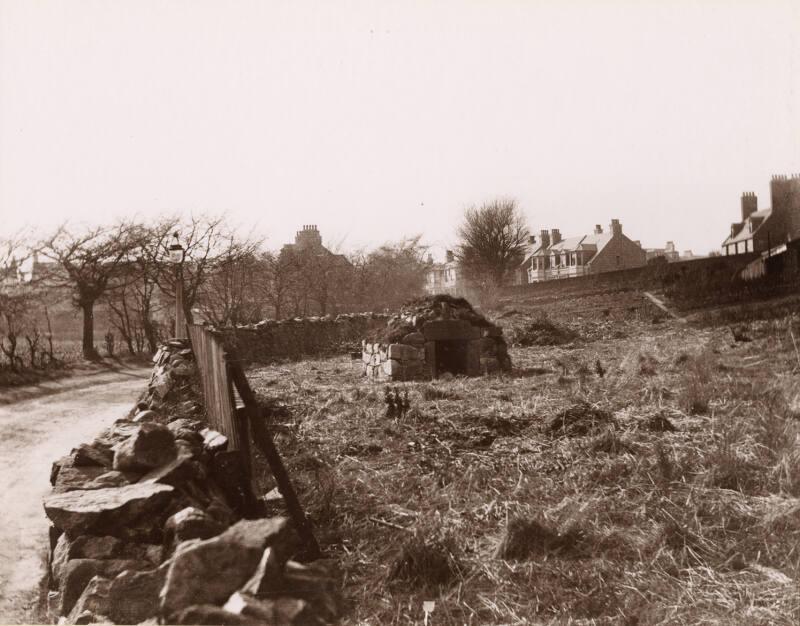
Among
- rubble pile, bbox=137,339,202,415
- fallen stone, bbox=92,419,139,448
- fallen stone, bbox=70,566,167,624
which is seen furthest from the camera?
rubble pile, bbox=137,339,202,415

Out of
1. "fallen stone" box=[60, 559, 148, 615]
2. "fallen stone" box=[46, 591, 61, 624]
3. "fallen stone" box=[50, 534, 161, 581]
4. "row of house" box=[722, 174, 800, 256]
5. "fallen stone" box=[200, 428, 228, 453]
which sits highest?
"row of house" box=[722, 174, 800, 256]

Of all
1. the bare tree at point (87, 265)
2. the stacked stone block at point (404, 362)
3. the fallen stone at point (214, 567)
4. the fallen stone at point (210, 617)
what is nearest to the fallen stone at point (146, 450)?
the fallen stone at point (214, 567)

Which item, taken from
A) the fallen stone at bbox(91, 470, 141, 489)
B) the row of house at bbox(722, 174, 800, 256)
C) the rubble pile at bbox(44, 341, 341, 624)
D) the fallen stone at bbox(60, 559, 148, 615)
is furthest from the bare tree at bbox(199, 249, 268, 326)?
the fallen stone at bbox(60, 559, 148, 615)

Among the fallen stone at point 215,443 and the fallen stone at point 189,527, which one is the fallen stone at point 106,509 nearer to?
the fallen stone at point 189,527

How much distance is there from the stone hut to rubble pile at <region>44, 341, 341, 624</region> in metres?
7.46

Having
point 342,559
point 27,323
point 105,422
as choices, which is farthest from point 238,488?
point 27,323

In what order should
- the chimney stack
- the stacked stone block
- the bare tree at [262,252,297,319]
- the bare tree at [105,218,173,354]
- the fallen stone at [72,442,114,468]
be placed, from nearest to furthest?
the fallen stone at [72,442,114,468], the stacked stone block, the bare tree at [105,218,173,354], the bare tree at [262,252,297,319], the chimney stack

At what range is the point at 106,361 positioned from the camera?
69.2ft

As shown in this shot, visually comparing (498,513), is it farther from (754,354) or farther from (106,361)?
(106,361)

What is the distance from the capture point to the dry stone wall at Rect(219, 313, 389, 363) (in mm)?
18891

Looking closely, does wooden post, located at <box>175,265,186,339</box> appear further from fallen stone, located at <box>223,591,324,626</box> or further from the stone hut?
fallen stone, located at <box>223,591,324,626</box>

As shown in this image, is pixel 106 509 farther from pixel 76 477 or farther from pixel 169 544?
pixel 76 477

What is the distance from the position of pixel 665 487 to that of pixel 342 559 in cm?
239

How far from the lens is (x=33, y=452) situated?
A: 8180 millimetres
